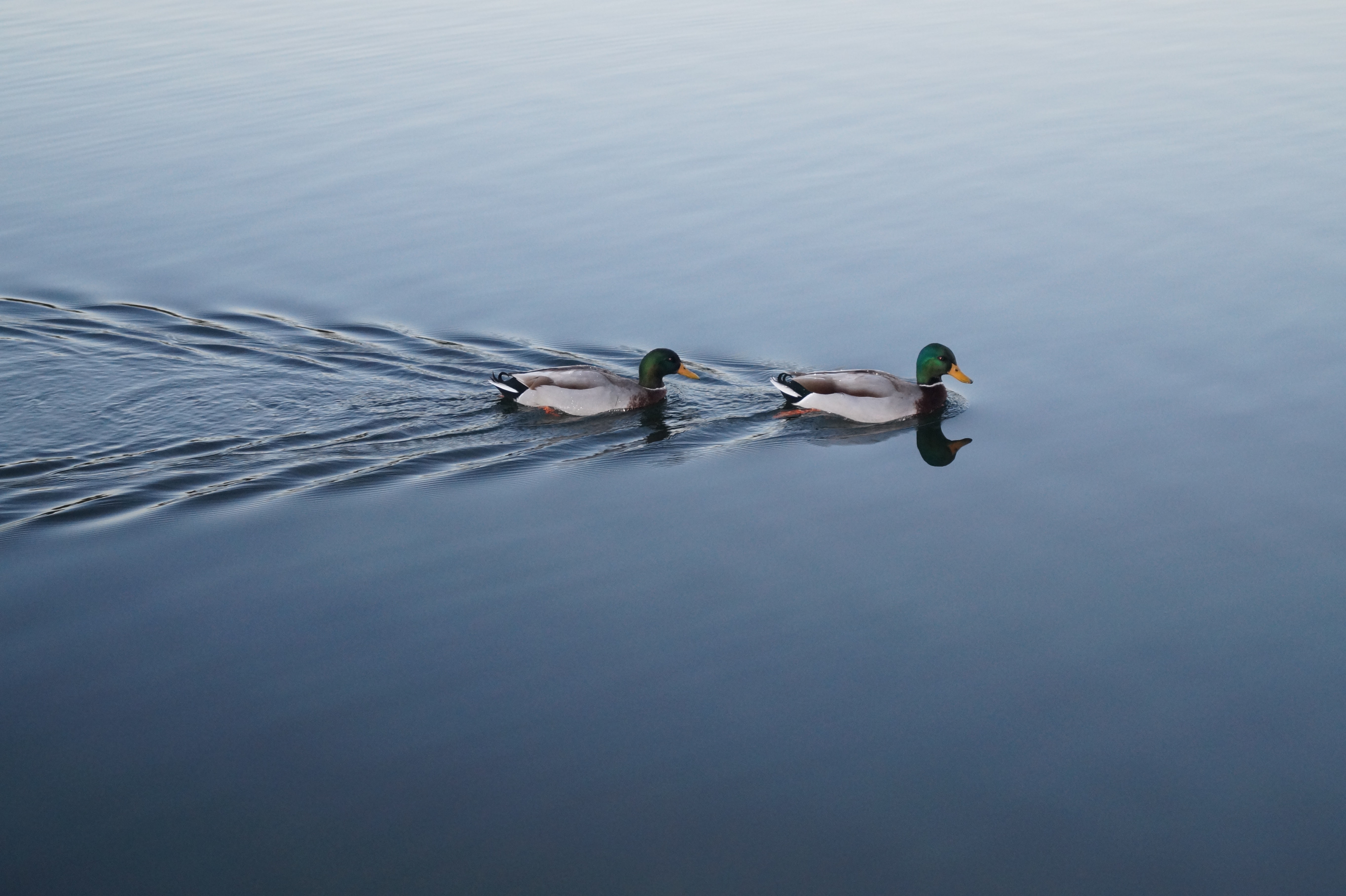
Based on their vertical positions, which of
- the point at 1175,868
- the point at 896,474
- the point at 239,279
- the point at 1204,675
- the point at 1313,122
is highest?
the point at 1313,122

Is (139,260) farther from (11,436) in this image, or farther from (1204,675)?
(1204,675)

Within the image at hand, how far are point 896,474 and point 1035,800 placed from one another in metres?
4.36

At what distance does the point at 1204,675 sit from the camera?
776 cm

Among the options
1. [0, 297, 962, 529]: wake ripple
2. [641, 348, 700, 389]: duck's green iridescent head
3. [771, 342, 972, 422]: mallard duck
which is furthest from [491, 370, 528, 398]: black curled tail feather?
[771, 342, 972, 422]: mallard duck

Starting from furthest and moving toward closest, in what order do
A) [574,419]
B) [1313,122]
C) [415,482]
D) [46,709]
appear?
[1313,122], [574,419], [415,482], [46,709]

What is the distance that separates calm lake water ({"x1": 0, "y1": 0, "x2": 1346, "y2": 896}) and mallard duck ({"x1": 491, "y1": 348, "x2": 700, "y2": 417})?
205 mm

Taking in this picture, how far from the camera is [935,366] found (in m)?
12.0

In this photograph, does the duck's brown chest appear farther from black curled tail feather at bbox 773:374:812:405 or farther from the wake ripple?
black curled tail feather at bbox 773:374:812:405

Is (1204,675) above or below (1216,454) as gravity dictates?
below

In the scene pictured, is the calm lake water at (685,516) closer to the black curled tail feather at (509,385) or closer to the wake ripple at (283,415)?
the wake ripple at (283,415)

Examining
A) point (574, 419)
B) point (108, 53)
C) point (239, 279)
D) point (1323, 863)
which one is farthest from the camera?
point (108, 53)

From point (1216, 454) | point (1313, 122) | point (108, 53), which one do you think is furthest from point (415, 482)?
point (108, 53)

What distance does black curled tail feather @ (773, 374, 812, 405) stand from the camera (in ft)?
39.1

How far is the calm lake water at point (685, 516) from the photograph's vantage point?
6711mm
